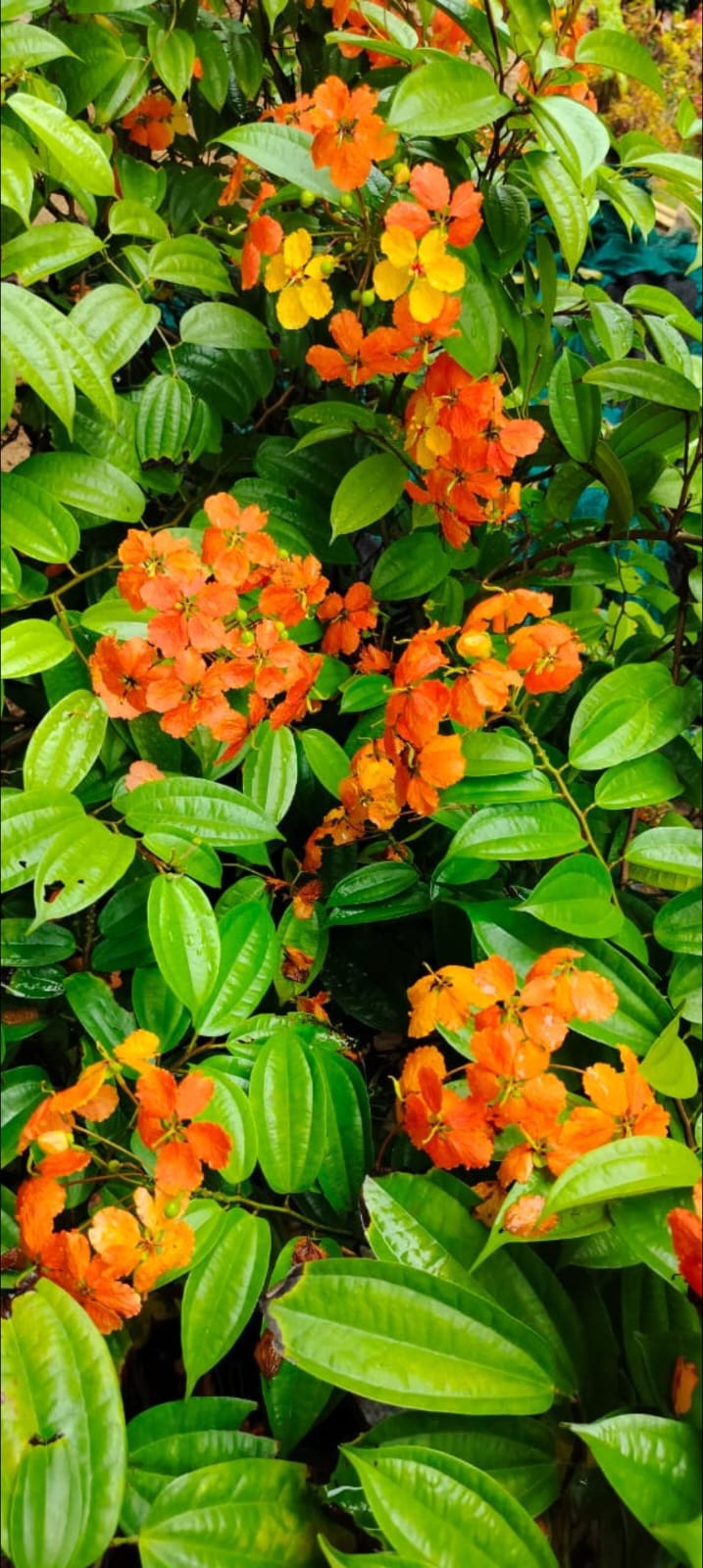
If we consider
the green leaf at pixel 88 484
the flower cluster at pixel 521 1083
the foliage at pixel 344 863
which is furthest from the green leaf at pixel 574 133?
the flower cluster at pixel 521 1083

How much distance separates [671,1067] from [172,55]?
807 mm

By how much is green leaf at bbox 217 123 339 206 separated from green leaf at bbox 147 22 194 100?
0.12 metres

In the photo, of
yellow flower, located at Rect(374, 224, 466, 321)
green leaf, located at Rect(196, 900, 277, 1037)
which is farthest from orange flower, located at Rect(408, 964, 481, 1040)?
yellow flower, located at Rect(374, 224, 466, 321)

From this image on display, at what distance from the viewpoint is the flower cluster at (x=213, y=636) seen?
662 millimetres

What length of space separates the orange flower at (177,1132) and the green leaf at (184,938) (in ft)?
0.18

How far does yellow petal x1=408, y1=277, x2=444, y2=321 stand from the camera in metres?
0.66

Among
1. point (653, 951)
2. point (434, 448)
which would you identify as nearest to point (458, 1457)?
point (653, 951)

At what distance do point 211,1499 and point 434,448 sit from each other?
2.10ft

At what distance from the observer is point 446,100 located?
2.03ft

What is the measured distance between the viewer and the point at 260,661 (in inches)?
27.4

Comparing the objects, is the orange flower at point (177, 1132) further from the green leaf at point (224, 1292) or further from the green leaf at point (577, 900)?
the green leaf at point (577, 900)

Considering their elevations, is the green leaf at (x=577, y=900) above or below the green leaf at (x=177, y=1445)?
above

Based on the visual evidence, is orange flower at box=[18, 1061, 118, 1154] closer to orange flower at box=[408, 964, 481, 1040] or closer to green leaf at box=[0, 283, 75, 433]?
orange flower at box=[408, 964, 481, 1040]

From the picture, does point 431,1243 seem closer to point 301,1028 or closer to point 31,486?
point 301,1028
